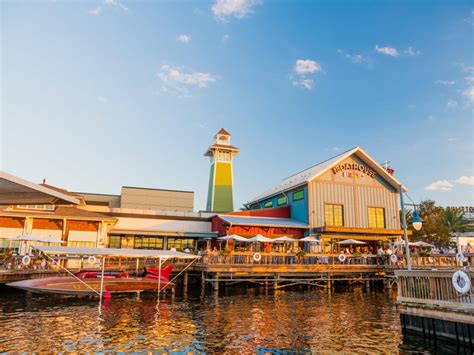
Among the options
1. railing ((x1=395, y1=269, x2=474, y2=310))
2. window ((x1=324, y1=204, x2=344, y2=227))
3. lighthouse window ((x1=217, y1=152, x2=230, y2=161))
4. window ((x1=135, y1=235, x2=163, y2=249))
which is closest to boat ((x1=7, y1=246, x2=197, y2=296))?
window ((x1=135, y1=235, x2=163, y2=249))

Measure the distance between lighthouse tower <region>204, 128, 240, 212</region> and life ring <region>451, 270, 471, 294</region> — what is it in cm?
3668

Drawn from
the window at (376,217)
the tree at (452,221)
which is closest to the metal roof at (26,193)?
the window at (376,217)

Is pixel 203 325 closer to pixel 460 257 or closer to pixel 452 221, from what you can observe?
pixel 460 257

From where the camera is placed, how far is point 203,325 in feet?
46.8

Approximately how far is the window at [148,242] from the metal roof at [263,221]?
6891 mm

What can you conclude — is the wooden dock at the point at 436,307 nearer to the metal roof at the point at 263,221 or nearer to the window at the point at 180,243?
the metal roof at the point at 263,221

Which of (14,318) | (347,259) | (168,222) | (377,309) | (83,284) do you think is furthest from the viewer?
(168,222)

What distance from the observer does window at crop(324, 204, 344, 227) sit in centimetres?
3444

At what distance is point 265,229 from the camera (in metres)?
33.0

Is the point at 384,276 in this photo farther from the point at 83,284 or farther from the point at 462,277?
the point at 83,284

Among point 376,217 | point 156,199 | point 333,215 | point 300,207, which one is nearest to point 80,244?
point 156,199

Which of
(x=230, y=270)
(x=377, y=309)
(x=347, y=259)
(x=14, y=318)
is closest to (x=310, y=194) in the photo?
(x=347, y=259)

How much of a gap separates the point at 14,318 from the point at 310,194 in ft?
82.8

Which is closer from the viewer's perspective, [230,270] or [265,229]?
[230,270]
